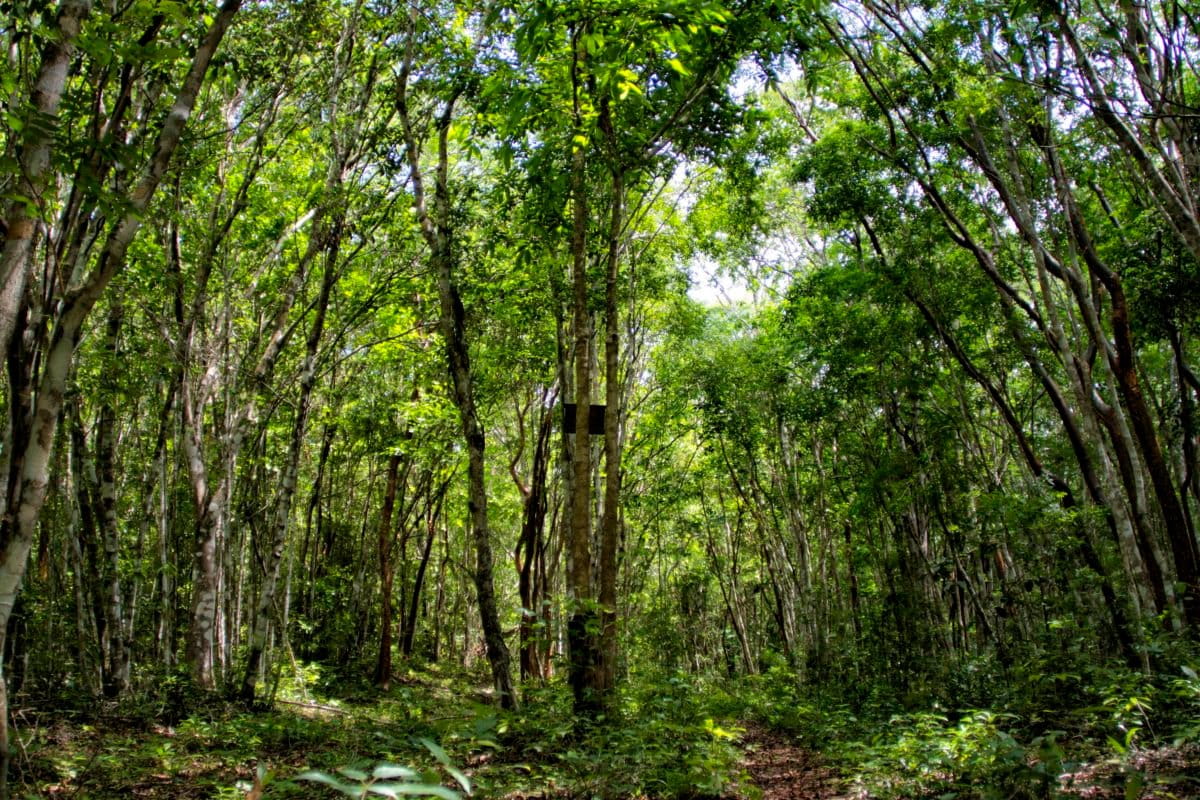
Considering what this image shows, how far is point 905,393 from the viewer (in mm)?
13195

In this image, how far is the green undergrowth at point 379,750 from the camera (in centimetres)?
455

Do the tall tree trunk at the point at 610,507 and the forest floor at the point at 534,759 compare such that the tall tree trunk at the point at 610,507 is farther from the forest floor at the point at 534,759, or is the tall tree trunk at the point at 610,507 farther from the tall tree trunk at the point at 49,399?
the tall tree trunk at the point at 49,399

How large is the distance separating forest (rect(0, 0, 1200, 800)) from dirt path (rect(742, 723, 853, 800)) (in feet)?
0.37

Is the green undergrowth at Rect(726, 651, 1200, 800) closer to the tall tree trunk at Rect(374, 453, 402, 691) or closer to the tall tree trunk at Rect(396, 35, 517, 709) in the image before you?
the tall tree trunk at Rect(396, 35, 517, 709)

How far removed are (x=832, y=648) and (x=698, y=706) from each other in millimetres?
9526

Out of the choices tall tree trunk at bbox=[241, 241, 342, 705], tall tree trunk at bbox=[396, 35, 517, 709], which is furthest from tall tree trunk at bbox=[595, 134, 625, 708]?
tall tree trunk at bbox=[241, 241, 342, 705]

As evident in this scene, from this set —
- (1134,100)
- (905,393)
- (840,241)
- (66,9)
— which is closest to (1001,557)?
(905,393)

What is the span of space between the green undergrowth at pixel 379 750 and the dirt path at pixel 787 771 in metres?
0.59

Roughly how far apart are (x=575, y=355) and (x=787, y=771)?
4738 mm

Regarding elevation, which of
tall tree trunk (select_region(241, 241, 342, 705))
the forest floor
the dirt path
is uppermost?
tall tree trunk (select_region(241, 241, 342, 705))

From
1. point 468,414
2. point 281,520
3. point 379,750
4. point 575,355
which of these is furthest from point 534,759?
point 281,520

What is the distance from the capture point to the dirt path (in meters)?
5.85

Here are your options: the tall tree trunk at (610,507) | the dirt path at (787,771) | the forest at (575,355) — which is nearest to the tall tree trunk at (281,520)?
the forest at (575,355)

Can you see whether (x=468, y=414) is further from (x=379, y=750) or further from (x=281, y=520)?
(x=379, y=750)
